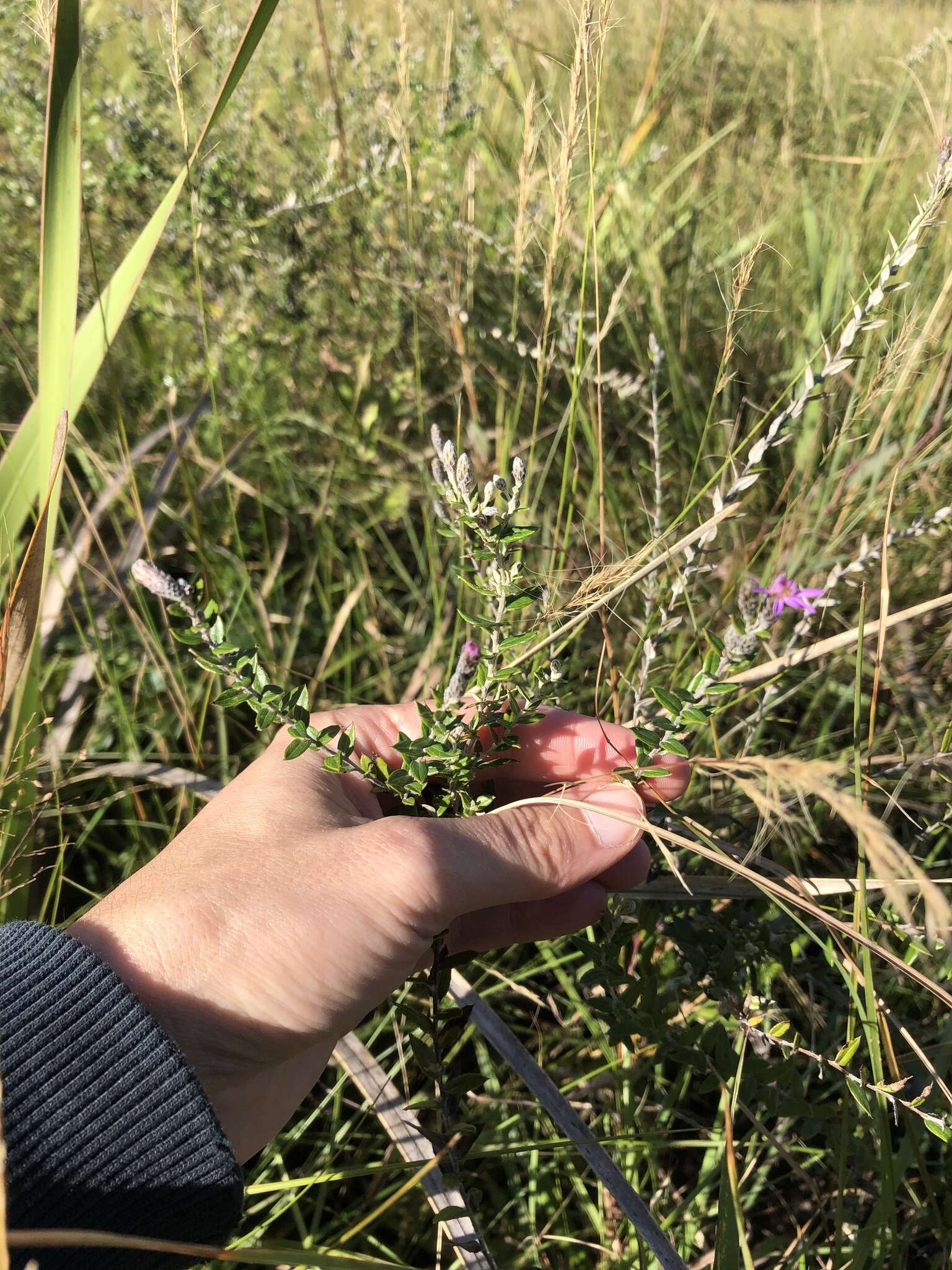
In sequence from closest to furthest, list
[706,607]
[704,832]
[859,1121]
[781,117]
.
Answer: [704,832] → [859,1121] → [706,607] → [781,117]

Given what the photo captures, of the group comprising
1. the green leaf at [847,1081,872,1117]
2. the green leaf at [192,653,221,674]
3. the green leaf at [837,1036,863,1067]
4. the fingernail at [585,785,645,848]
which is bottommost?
the green leaf at [847,1081,872,1117]

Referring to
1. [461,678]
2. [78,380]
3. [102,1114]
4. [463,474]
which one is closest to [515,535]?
[463,474]

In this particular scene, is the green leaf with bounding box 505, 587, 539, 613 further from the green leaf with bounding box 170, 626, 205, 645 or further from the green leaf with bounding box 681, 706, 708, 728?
the green leaf with bounding box 170, 626, 205, 645

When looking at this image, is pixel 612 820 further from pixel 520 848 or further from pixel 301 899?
pixel 301 899

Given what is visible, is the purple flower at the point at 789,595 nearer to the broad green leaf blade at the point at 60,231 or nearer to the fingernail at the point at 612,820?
the fingernail at the point at 612,820

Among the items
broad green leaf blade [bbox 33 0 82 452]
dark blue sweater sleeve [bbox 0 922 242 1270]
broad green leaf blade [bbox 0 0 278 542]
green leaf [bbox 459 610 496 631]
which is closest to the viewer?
dark blue sweater sleeve [bbox 0 922 242 1270]

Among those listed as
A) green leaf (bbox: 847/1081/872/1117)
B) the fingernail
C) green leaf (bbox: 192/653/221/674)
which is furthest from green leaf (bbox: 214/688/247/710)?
green leaf (bbox: 847/1081/872/1117)

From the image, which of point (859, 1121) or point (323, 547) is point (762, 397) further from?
point (859, 1121)

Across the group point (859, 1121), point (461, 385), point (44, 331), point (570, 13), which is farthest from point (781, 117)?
point (859, 1121)
